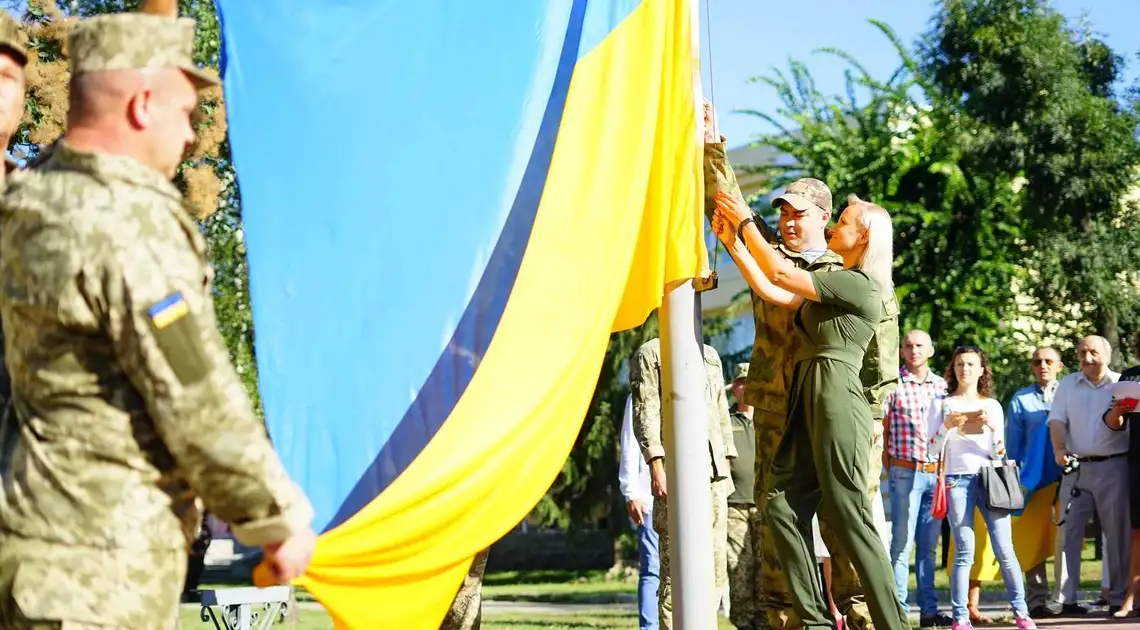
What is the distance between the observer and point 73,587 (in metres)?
2.94

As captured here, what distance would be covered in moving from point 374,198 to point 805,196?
2.59 m

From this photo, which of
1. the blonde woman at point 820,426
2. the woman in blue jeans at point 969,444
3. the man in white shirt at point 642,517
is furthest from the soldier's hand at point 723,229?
the woman in blue jeans at point 969,444

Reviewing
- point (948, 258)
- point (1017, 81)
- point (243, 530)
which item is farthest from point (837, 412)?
point (1017, 81)

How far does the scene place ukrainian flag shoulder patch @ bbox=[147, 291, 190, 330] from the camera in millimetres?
2918

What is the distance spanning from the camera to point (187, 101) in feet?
10.4

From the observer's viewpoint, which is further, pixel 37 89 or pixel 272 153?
pixel 37 89

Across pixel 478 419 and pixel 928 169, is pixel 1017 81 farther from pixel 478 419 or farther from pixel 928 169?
pixel 478 419

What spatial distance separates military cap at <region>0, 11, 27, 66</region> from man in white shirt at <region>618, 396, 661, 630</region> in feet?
18.1

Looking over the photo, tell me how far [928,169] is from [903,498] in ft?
46.9

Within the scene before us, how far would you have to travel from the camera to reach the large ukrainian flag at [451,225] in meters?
5.04

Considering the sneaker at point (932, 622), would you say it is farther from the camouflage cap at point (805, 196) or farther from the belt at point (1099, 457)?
the camouflage cap at point (805, 196)

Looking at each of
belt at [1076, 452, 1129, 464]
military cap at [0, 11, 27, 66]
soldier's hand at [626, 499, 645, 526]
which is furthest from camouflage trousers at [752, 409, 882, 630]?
belt at [1076, 452, 1129, 464]

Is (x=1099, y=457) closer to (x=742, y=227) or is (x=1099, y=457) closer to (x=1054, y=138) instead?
(x=742, y=227)

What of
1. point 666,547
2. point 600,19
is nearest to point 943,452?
point 666,547
